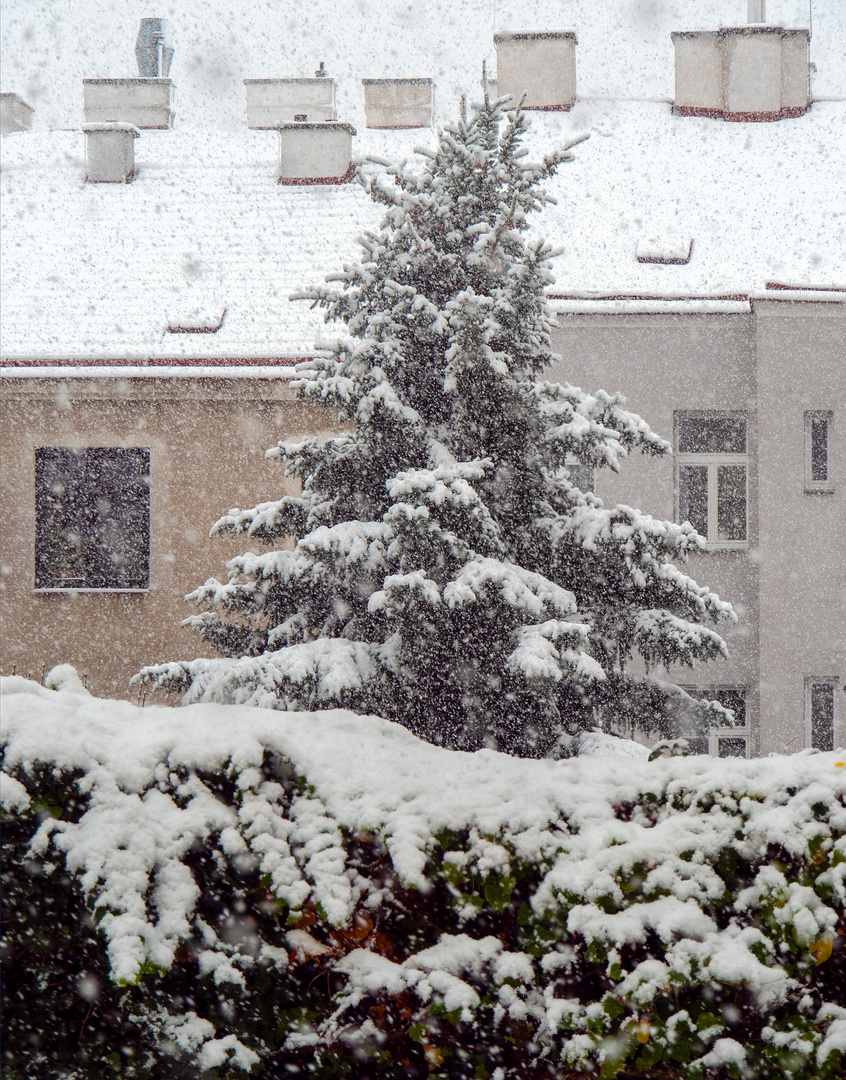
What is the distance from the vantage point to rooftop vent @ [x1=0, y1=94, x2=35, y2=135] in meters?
19.2

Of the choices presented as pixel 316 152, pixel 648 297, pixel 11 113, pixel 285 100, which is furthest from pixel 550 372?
pixel 11 113

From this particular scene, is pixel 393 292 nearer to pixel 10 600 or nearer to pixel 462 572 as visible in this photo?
pixel 462 572

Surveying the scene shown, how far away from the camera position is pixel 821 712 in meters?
11.6

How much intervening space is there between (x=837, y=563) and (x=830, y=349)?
2.38 m

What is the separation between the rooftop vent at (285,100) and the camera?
18062 mm

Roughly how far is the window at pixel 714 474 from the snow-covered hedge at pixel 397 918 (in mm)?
9680

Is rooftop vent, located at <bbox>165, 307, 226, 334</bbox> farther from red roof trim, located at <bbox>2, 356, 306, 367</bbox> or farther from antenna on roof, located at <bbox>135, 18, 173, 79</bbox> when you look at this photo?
antenna on roof, located at <bbox>135, 18, 173, 79</bbox>

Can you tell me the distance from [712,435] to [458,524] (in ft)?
21.1

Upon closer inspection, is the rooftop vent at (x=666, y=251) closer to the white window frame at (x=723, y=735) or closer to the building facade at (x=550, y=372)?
the building facade at (x=550, y=372)

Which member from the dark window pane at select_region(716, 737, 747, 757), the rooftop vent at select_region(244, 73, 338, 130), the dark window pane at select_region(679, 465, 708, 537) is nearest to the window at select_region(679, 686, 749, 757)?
the dark window pane at select_region(716, 737, 747, 757)

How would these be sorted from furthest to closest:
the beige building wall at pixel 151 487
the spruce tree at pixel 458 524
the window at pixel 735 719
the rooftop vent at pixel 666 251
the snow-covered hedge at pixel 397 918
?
the rooftop vent at pixel 666 251
the beige building wall at pixel 151 487
the window at pixel 735 719
the spruce tree at pixel 458 524
the snow-covered hedge at pixel 397 918

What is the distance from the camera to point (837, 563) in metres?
11.5

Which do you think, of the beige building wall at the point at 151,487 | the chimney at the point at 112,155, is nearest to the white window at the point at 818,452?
the beige building wall at the point at 151,487

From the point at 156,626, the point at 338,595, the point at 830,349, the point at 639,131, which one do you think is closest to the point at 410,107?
the point at 639,131
